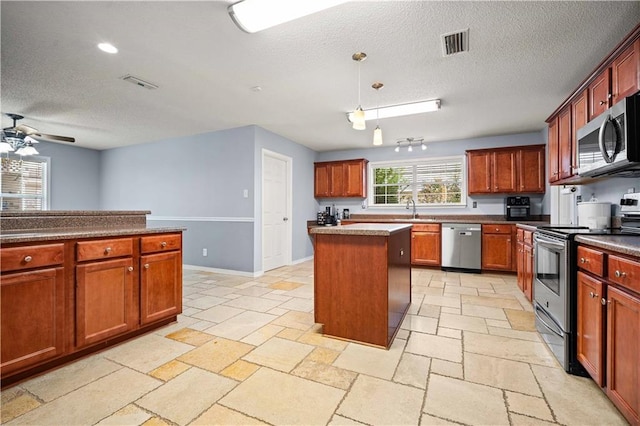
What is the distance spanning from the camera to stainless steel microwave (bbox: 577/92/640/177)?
1919 millimetres

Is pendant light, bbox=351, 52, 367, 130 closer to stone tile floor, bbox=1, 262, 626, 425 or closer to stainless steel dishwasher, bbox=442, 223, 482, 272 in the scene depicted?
stone tile floor, bbox=1, 262, 626, 425

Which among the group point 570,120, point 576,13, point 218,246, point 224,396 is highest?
point 576,13

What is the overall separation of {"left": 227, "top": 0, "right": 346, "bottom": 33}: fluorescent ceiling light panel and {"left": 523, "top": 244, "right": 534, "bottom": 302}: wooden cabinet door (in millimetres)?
3246

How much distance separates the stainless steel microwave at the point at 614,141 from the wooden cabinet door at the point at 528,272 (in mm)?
1069

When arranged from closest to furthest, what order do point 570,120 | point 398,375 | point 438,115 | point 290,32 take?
point 398,375 < point 290,32 < point 570,120 < point 438,115

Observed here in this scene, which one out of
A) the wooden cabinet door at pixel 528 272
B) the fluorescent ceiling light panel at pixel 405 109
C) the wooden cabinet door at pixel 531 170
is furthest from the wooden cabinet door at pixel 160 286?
the wooden cabinet door at pixel 531 170

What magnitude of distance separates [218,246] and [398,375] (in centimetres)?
396

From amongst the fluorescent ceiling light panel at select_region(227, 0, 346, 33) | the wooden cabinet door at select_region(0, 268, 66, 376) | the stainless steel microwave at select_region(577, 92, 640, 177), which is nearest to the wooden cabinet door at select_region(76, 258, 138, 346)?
the wooden cabinet door at select_region(0, 268, 66, 376)

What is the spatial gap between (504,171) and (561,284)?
3.64 meters

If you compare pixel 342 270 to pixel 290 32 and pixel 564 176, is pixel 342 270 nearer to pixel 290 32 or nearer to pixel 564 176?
pixel 290 32

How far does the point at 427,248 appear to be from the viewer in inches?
206

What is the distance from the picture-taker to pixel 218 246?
5.06 m

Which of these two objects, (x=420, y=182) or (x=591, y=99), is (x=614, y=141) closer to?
(x=591, y=99)

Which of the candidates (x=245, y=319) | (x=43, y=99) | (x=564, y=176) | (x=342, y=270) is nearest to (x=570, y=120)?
(x=564, y=176)
